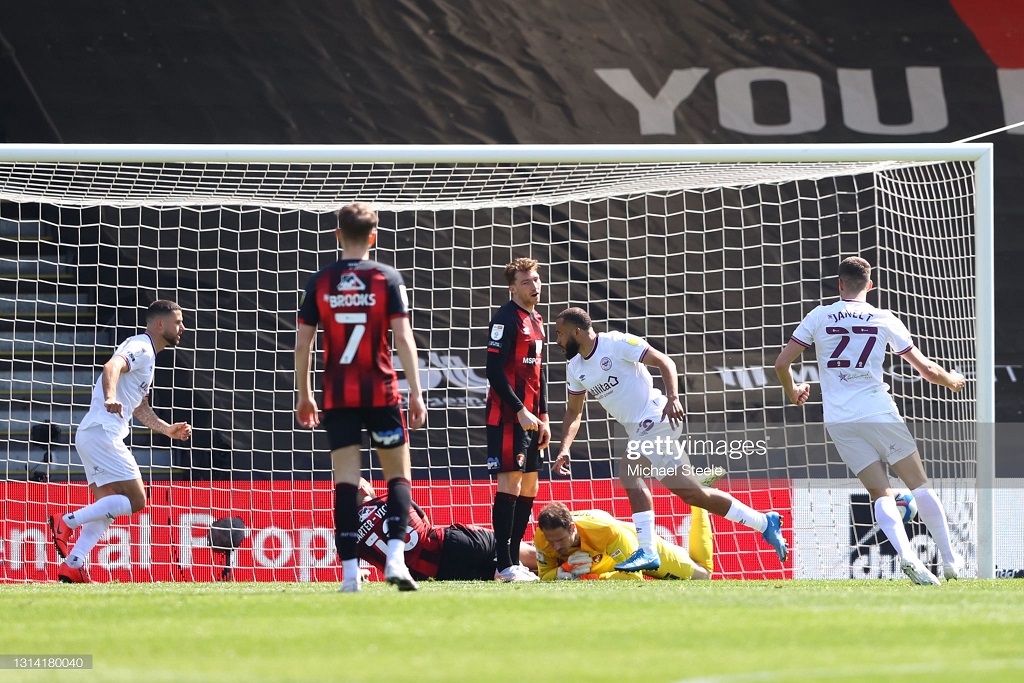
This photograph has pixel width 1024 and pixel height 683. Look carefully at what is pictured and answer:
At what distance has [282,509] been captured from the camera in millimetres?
9688

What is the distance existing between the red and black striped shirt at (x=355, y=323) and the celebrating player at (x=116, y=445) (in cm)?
229

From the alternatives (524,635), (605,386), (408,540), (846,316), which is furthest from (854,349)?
(524,635)

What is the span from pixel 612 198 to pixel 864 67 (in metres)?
2.73

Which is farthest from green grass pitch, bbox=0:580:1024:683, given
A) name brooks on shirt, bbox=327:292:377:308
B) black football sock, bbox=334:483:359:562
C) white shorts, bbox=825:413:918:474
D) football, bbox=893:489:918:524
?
football, bbox=893:489:918:524

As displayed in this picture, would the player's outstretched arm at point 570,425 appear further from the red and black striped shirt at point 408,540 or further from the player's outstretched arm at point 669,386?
the red and black striped shirt at point 408,540

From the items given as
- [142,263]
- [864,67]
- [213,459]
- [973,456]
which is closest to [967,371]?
[973,456]

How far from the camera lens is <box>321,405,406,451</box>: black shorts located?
585cm

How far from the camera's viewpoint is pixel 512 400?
7695 mm

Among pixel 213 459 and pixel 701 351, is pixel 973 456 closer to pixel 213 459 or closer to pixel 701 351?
pixel 701 351

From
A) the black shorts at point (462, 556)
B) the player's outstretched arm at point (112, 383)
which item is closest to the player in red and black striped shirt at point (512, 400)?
the black shorts at point (462, 556)

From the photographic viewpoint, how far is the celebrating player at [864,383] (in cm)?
726

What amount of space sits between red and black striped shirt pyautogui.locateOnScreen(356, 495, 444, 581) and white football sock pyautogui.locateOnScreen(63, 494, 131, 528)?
1446mm

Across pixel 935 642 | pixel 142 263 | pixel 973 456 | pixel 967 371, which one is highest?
pixel 142 263

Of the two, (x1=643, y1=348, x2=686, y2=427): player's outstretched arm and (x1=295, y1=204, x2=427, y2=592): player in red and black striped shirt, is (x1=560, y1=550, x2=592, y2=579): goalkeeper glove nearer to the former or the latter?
(x1=643, y1=348, x2=686, y2=427): player's outstretched arm
